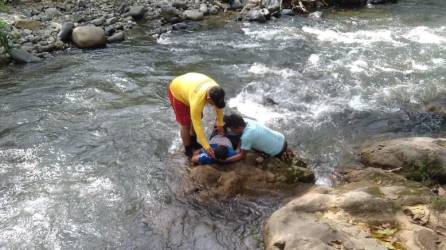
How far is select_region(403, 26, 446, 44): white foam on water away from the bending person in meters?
8.73

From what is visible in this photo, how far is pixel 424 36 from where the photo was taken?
14.5 metres

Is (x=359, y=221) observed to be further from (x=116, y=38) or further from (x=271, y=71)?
(x=116, y=38)

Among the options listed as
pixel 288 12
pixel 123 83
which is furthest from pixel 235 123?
pixel 288 12

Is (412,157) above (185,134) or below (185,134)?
below

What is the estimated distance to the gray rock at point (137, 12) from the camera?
54.0 feet

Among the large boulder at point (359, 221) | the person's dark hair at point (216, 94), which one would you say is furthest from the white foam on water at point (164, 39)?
the large boulder at point (359, 221)

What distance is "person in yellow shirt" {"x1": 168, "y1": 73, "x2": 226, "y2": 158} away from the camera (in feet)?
21.6

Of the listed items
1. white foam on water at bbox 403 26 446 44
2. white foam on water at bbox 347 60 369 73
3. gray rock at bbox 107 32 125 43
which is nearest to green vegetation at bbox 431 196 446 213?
white foam on water at bbox 347 60 369 73

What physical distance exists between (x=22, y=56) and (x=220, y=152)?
7797 mm

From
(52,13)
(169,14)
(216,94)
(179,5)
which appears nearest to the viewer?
(216,94)

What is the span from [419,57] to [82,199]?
963 centimetres

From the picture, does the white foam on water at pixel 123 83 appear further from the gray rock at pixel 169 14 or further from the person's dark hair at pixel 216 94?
the gray rock at pixel 169 14

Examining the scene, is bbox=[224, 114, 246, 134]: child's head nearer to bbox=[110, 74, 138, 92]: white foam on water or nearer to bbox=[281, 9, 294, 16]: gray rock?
bbox=[110, 74, 138, 92]: white foam on water

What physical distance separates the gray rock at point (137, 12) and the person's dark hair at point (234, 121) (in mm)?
10456
